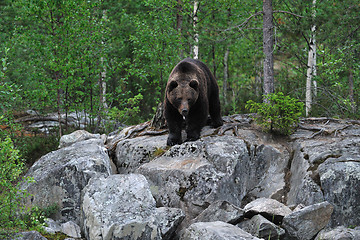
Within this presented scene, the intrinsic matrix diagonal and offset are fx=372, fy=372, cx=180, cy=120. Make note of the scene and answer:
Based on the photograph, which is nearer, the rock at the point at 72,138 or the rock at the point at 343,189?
the rock at the point at 343,189

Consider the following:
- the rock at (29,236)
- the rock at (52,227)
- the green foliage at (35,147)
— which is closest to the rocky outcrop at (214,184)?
the rock at (52,227)

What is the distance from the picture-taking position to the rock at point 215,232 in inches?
179

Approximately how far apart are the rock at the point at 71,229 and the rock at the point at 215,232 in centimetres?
181

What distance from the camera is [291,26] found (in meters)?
10.6

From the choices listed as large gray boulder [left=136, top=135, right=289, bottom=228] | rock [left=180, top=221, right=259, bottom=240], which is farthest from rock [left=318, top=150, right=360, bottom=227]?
rock [left=180, top=221, right=259, bottom=240]

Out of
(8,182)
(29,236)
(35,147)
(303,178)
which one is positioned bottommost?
(29,236)

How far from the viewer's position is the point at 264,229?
5195 mm

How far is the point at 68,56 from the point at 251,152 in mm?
5739

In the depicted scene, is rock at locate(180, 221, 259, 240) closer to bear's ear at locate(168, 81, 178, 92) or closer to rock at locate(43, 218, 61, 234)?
rock at locate(43, 218, 61, 234)

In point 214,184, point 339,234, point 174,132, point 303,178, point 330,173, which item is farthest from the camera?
point 174,132

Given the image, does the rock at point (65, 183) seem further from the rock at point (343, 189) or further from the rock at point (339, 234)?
the rock at point (343, 189)

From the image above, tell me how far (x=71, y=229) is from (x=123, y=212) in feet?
3.79

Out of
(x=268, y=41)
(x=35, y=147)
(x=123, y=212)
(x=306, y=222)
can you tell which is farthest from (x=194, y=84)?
(x=35, y=147)

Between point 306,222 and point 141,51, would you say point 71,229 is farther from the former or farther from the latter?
point 141,51
